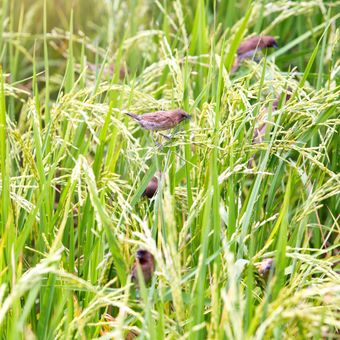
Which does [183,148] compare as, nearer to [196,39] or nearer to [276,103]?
[276,103]

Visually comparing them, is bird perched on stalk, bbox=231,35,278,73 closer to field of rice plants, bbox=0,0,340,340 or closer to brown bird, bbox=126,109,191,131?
field of rice plants, bbox=0,0,340,340

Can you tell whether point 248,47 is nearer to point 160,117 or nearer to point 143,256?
point 160,117

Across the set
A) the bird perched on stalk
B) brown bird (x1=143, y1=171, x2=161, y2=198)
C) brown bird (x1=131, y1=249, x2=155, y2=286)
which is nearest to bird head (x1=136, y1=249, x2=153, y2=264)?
brown bird (x1=131, y1=249, x2=155, y2=286)

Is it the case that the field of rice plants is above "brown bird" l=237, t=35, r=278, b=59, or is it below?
below

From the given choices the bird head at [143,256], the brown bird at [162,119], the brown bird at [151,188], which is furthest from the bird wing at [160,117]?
the bird head at [143,256]

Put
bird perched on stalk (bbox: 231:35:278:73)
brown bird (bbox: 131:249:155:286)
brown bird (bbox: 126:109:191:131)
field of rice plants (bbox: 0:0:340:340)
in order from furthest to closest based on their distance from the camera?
bird perched on stalk (bbox: 231:35:278:73), brown bird (bbox: 126:109:191:131), brown bird (bbox: 131:249:155:286), field of rice plants (bbox: 0:0:340:340)

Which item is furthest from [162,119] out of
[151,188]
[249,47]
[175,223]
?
[249,47]

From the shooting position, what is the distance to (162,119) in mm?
1665

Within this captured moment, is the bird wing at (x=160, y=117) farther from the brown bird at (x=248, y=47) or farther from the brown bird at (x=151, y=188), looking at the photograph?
the brown bird at (x=248, y=47)

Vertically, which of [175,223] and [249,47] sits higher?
[249,47]

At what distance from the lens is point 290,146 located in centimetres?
163

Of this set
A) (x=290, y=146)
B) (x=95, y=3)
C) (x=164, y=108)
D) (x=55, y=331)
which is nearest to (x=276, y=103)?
(x=164, y=108)

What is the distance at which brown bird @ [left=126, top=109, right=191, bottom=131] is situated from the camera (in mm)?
1664

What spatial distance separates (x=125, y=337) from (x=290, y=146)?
1.60 ft
